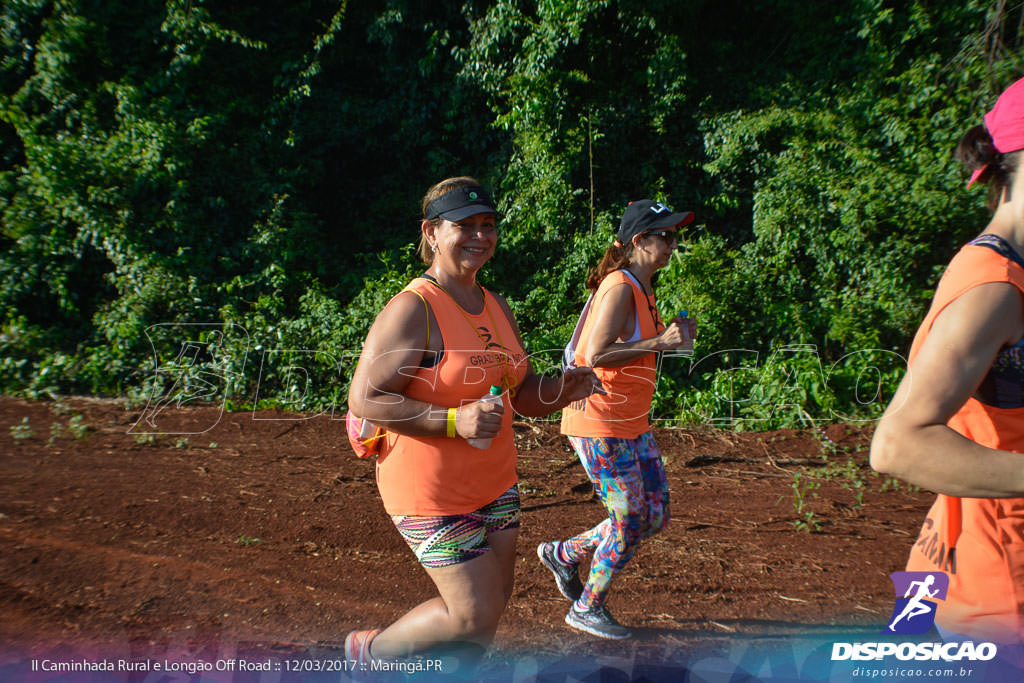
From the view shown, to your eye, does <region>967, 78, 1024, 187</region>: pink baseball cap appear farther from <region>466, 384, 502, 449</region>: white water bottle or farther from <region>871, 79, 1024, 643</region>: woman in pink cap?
<region>466, 384, 502, 449</region>: white water bottle

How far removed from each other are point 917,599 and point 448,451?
1.43m

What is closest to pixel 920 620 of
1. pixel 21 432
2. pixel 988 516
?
pixel 988 516

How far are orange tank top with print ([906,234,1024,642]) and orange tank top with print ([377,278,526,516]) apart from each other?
1.43m

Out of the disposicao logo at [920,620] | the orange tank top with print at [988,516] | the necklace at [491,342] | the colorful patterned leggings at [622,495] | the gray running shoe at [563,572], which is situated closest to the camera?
the orange tank top with print at [988,516]

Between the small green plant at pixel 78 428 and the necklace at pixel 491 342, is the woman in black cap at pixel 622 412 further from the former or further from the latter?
the small green plant at pixel 78 428

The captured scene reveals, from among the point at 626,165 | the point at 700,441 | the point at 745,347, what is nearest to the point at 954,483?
the point at 700,441

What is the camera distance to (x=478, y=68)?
36.9ft

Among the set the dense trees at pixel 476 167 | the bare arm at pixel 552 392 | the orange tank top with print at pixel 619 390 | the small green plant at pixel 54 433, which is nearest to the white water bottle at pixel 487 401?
the bare arm at pixel 552 392

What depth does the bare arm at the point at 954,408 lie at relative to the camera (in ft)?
4.81

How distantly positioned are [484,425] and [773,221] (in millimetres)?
7795

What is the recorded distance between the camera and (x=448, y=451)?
253cm

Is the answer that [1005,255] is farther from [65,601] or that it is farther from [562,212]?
[562,212]

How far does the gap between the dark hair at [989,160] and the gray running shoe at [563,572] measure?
107 inches

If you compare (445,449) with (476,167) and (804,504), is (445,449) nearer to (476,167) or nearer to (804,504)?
(804,504)
